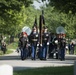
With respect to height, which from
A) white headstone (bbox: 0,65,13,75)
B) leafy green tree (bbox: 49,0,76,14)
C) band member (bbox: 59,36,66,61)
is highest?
leafy green tree (bbox: 49,0,76,14)

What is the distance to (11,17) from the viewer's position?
33.8 meters

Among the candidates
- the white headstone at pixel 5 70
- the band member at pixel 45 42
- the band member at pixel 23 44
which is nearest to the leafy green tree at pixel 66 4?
the band member at pixel 45 42

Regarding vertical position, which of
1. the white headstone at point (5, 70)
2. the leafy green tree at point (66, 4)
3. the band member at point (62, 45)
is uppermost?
the leafy green tree at point (66, 4)

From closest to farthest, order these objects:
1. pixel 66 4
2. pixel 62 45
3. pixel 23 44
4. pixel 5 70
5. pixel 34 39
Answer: pixel 5 70, pixel 66 4, pixel 34 39, pixel 62 45, pixel 23 44

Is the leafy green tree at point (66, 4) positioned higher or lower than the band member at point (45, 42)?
higher

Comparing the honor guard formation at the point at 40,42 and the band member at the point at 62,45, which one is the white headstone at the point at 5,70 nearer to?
the honor guard formation at the point at 40,42

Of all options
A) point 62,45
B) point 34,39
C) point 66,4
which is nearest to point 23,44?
point 34,39

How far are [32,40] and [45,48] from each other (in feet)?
3.29

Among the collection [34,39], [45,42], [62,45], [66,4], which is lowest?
[62,45]

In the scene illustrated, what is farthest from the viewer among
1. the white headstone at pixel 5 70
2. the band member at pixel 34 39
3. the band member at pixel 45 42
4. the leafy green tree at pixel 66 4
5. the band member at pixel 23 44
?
the band member at pixel 23 44

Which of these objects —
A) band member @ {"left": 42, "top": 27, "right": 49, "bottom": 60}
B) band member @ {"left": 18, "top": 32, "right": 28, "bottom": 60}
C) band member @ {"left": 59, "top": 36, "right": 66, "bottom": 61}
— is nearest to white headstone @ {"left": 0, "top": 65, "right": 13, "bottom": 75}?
band member @ {"left": 42, "top": 27, "right": 49, "bottom": 60}

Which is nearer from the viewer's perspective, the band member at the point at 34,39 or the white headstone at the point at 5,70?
the white headstone at the point at 5,70

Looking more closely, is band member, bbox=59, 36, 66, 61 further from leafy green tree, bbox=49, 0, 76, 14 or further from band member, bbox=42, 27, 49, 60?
leafy green tree, bbox=49, 0, 76, 14

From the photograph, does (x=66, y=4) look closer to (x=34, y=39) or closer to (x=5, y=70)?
(x=34, y=39)
